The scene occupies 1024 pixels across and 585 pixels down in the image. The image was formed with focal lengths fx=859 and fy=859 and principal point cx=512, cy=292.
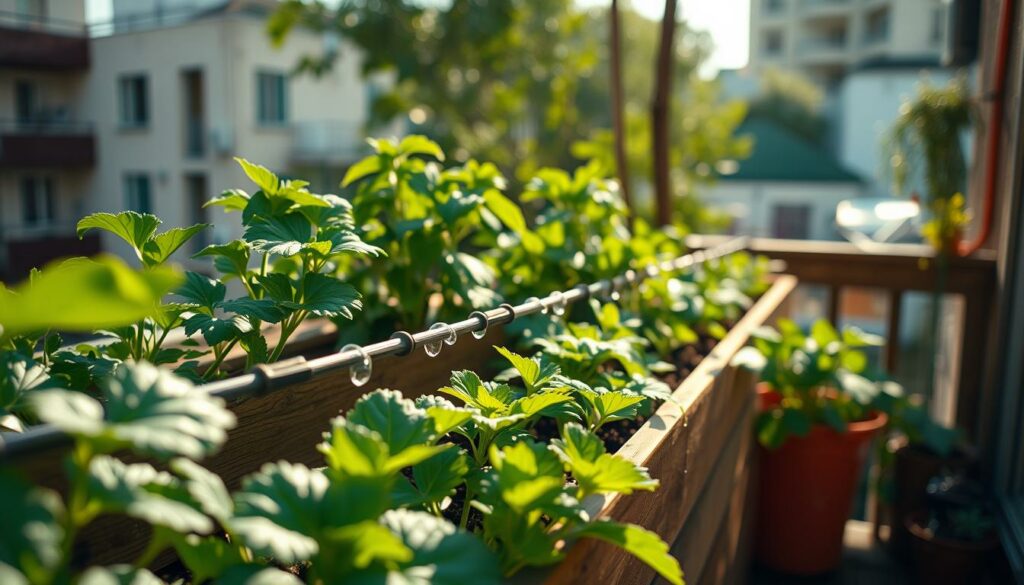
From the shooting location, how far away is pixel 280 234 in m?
1.05

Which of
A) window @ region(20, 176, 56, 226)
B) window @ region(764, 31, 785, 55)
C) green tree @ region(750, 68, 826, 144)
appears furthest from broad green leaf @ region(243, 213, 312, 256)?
window @ region(764, 31, 785, 55)

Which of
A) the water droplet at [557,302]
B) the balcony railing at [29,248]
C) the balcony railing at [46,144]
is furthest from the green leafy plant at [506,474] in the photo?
the balcony railing at [46,144]

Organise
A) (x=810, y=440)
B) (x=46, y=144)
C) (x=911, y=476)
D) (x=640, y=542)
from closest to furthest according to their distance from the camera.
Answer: (x=640, y=542), (x=810, y=440), (x=911, y=476), (x=46, y=144)

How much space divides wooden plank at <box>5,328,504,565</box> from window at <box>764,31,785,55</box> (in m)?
26.9

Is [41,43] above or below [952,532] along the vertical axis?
above

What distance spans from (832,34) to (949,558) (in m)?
25.9

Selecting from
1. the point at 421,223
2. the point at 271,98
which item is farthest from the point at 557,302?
the point at 271,98

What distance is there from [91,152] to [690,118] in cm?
865

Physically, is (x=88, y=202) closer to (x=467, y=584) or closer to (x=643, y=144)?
(x=643, y=144)

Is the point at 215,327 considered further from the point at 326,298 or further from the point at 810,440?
the point at 810,440

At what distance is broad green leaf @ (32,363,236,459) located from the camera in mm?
455

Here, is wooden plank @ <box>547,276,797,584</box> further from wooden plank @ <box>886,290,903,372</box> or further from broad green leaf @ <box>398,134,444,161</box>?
wooden plank @ <box>886,290,903,372</box>

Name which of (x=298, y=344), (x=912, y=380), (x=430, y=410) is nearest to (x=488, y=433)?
(x=430, y=410)

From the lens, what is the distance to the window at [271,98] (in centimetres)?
1261
